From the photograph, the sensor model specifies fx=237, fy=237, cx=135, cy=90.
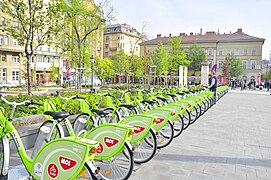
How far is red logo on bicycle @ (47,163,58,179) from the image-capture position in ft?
7.95

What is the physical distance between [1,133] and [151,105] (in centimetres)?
335

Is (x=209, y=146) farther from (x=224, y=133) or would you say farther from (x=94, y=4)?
(x=94, y=4)

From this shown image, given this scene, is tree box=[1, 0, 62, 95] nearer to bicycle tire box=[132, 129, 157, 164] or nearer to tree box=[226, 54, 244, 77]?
bicycle tire box=[132, 129, 157, 164]

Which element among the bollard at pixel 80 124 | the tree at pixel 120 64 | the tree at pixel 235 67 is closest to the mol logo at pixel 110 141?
the bollard at pixel 80 124

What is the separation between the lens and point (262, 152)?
185 inches

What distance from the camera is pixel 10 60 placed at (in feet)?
110

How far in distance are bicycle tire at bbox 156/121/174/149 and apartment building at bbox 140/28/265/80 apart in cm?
4262

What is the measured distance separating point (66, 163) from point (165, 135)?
2.63m

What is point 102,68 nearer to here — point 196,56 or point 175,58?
point 175,58

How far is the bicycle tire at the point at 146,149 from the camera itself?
370 cm

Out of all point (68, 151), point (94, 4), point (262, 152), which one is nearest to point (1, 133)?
point (68, 151)

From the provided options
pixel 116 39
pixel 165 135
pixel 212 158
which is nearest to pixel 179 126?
pixel 165 135

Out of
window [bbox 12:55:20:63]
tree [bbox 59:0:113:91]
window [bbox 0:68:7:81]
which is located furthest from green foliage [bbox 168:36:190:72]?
window [bbox 0:68:7:81]

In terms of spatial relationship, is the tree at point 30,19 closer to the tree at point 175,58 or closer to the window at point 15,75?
the tree at point 175,58
